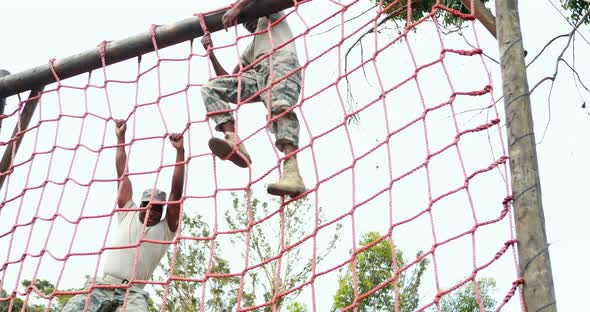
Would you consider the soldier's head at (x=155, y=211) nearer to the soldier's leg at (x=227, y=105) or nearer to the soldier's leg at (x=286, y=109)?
the soldier's leg at (x=227, y=105)

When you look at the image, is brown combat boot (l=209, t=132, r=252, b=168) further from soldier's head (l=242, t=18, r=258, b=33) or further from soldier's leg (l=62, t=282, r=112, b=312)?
soldier's leg (l=62, t=282, r=112, b=312)

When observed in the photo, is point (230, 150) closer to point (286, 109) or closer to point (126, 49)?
point (286, 109)

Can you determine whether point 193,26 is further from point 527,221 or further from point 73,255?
point 527,221

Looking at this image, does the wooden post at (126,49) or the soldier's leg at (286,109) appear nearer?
the soldier's leg at (286,109)

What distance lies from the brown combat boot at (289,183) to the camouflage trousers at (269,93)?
0.12 meters

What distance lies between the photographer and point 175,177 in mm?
3834

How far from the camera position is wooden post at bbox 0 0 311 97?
342cm

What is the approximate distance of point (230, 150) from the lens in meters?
3.18

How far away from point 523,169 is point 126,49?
6.73 ft

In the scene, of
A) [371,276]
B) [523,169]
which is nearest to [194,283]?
[371,276]

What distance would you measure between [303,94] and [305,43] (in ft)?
0.66

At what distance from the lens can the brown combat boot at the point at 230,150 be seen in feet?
10.3

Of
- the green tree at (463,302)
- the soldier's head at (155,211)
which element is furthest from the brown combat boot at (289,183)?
the green tree at (463,302)

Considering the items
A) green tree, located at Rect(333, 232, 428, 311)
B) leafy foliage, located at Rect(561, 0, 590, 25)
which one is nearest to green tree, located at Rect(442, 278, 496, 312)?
green tree, located at Rect(333, 232, 428, 311)
